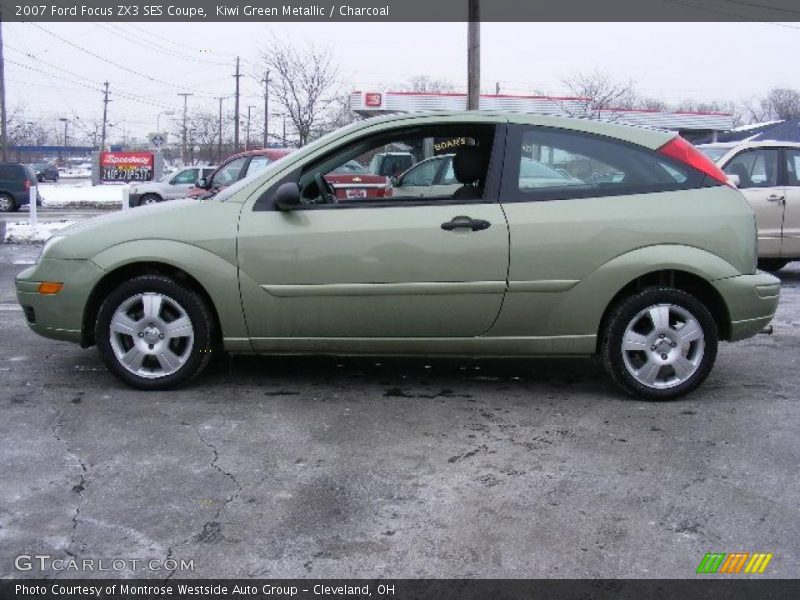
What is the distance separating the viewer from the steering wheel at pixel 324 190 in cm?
484

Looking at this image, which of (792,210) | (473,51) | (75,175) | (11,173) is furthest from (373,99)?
(75,175)

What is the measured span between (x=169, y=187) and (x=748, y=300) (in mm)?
21841

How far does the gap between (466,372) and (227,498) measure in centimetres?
232

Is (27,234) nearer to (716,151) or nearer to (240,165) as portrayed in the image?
(240,165)

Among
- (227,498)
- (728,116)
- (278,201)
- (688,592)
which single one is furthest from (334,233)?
(728,116)

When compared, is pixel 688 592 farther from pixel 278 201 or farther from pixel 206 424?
Answer: pixel 278 201

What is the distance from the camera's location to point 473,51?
16.8 m

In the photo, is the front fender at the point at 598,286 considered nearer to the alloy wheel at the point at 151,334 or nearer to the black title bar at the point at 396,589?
the alloy wheel at the point at 151,334

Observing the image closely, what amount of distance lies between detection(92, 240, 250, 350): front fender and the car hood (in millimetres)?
Answer: 42

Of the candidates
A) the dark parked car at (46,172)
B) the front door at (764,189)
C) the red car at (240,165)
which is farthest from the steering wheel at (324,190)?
the dark parked car at (46,172)

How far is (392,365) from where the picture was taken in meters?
5.55

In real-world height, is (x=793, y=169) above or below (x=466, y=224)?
above

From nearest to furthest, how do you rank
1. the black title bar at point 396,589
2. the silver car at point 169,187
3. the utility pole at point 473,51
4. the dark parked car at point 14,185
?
the black title bar at point 396,589
the utility pole at point 473,51
the silver car at point 169,187
the dark parked car at point 14,185

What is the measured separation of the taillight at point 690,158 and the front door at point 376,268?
3.65 ft
